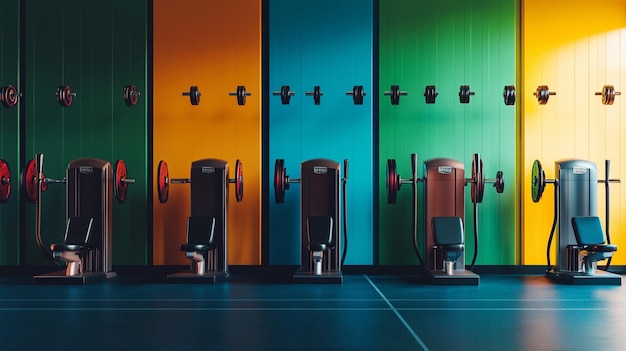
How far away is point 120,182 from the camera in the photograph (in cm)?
735

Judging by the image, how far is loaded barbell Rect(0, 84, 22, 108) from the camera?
739 centimetres

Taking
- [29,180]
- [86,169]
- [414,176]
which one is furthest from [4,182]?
[414,176]

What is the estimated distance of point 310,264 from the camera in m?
7.32

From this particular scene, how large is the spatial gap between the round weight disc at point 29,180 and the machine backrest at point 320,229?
3.09 metres

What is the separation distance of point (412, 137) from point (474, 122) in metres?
0.79

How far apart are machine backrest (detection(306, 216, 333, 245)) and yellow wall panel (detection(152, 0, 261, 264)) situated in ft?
3.15

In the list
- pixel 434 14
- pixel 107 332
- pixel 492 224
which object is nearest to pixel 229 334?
pixel 107 332

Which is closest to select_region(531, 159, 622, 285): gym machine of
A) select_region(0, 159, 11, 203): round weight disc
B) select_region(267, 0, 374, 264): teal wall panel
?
select_region(267, 0, 374, 264): teal wall panel

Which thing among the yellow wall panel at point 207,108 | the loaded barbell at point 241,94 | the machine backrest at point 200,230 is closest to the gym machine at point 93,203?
the yellow wall panel at point 207,108

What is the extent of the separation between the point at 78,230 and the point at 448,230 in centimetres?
415

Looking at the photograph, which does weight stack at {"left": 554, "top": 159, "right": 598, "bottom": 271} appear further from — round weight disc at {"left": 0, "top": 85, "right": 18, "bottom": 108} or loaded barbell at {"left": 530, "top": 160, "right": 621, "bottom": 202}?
round weight disc at {"left": 0, "top": 85, "right": 18, "bottom": 108}

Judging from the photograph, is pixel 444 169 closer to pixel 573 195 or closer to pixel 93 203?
pixel 573 195

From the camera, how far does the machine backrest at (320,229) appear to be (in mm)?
7117

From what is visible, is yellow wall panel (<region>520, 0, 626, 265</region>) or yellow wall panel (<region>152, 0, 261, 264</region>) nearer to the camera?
yellow wall panel (<region>520, 0, 626, 265</region>)
